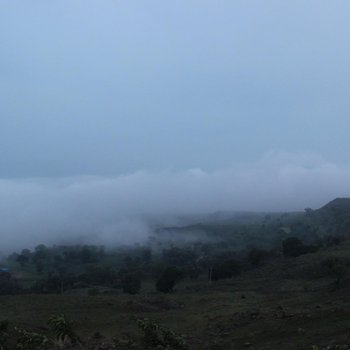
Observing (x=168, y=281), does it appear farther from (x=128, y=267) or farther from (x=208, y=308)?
(x=128, y=267)

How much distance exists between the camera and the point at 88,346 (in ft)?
88.4

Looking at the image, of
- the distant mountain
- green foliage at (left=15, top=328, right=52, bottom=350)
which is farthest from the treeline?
green foliage at (left=15, top=328, right=52, bottom=350)

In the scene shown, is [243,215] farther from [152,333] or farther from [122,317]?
[152,333]

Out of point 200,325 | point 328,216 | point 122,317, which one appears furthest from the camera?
point 328,216

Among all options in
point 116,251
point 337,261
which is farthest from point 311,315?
point 116,251

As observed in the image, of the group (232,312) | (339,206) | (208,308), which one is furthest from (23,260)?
(232,312)

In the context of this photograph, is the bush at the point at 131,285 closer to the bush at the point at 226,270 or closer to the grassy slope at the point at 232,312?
the bush at the point at 226,270

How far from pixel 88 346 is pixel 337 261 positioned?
22.1 m

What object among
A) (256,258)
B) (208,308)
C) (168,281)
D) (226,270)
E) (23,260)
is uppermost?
(256,258)

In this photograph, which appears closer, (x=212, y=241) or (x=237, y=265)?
(x=237, y=265)

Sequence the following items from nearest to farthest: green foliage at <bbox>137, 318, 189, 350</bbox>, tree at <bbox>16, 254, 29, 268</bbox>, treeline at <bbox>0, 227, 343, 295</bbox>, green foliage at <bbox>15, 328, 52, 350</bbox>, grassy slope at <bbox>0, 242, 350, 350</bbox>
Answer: green foliage at <bbox>15, 328, 52, 350</bbox> → green foliage at <bbox>137, 318, 189, 350</bbox> → grassy slope at <bbox>0, 242, 350, 350</bbox> → treeline at <bbox>0, 227, 343, 295</bbox> → tree at <bbox>16, 254, 29, 268</bbox>

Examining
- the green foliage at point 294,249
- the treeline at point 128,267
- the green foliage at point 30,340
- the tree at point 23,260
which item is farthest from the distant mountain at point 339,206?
the green foliage at point 30,340

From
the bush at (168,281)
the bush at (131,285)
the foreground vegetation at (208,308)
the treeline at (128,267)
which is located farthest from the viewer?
the treeline at (128,267)

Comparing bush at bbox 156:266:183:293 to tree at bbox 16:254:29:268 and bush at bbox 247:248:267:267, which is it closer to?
bush at bbox 247:248:267:267
